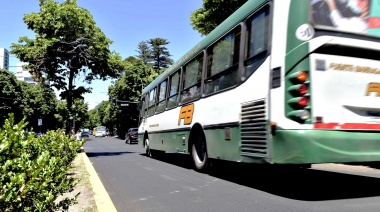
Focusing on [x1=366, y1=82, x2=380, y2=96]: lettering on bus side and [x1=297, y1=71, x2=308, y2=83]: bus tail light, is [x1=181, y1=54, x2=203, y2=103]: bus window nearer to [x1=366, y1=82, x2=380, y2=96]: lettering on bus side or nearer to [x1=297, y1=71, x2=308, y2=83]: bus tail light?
[x1=297, y1=71, x2=308, y2=83]: bus tail light

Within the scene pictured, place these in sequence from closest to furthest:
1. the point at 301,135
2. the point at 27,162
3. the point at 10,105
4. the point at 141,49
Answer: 1. the point at 27,162
2. the point at 301,135
3. the point at 10,105
4. the point at 141,49

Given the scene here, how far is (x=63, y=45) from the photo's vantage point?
1477 cm

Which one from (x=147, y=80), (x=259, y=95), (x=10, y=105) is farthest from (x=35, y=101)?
(x=259, y=95)

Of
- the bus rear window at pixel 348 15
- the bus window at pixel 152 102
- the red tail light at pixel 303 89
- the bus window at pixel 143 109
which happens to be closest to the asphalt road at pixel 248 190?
the red tail light at pixel 303 89

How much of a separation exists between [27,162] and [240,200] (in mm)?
3360

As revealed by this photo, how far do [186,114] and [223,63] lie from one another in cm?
241

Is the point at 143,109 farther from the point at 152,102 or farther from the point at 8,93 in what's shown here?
the point at 8,93

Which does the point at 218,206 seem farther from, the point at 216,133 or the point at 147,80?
the point at 147,80

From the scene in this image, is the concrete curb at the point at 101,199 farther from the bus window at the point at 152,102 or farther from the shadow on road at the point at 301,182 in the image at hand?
the bus window at the point at 152,102

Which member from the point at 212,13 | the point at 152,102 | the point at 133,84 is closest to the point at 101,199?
the point at 152,102

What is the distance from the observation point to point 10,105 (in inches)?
1743

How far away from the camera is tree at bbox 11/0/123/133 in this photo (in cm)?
1438

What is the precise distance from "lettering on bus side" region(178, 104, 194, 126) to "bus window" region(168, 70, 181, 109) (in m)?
0.75

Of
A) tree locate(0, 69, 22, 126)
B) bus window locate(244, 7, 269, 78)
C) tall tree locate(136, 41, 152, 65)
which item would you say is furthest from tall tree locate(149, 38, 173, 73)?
bus window locate(244, 7, 269, 78)
